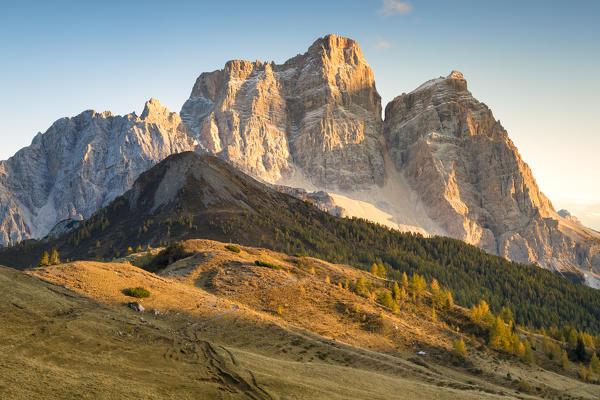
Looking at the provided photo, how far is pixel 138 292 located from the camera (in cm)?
4812

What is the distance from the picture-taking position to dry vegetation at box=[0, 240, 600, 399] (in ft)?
82.9

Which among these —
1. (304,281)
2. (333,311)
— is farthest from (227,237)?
(333,311)

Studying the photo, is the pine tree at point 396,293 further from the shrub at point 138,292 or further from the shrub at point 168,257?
the shrub at point 138,292

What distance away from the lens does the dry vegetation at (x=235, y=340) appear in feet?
82.9

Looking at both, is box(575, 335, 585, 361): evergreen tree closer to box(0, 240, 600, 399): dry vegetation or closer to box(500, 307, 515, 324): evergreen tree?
box(0, 240, 600, 399): dry vegetation

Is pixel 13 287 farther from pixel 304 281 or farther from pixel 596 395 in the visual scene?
pixel 596 395

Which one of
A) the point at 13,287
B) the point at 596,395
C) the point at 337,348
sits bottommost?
the point at 596,395

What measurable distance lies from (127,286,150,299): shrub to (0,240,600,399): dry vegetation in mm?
1474

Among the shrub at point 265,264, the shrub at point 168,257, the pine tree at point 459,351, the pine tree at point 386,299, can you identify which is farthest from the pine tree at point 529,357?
the shrub at point 168,257

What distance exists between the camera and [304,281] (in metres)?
77.1

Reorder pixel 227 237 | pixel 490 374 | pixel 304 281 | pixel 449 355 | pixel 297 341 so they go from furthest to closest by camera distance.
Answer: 1. pixel 227 237
2. pixel 304 281
3. pixel 449 355
4. pixel 490 374
5. pixel 297 341

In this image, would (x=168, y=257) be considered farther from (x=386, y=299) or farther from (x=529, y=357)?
(x=529, y=357)

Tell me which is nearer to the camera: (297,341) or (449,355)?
(297,341)

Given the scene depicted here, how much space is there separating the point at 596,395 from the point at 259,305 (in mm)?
51241
